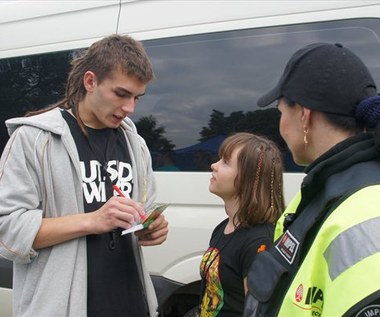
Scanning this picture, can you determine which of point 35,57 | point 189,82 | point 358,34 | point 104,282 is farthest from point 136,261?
point 35,57

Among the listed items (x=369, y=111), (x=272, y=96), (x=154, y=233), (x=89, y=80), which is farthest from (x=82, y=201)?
(x=369, y=111)

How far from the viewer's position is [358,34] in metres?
2.34

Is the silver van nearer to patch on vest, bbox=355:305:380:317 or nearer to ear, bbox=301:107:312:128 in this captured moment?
ear, bbox=301:107:312:128

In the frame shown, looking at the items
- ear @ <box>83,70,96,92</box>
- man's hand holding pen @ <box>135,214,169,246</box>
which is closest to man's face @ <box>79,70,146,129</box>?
ear @ <box>83,70,96,92</box>

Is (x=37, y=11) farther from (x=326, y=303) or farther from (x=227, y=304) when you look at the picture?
(x=326, y=303)

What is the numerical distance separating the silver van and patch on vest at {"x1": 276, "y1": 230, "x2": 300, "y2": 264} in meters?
1.34

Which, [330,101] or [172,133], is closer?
[330,101]

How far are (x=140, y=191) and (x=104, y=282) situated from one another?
0.42 meters

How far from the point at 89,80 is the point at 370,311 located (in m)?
1.35

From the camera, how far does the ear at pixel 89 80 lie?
186 cm

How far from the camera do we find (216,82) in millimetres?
2686

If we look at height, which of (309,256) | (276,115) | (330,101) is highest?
(330,101)

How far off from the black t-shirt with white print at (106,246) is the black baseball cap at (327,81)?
827 millimetres

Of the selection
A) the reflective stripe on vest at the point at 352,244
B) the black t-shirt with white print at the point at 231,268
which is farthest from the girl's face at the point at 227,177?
the reflective stripe on vest at the point at 352,244
